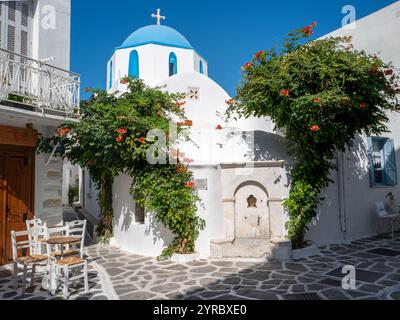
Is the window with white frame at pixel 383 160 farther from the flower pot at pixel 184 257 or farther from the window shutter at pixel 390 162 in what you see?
the flower pot at pixel 184 257

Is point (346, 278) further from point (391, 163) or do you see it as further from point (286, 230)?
point (391, 163)

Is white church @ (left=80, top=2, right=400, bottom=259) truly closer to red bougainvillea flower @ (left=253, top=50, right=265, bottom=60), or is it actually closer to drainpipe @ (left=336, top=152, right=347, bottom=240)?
drainpipe @ (left=336, top=152, right=347, bottom=240)

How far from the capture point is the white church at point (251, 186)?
8.20 meters

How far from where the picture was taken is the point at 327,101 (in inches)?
269

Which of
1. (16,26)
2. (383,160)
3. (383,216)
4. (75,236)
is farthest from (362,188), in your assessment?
(16,26)

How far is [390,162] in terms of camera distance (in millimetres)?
11180

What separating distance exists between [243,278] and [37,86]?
20.6 ft

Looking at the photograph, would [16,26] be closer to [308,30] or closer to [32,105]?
[32,105]

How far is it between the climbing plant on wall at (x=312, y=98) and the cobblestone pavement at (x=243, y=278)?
1.38 meters

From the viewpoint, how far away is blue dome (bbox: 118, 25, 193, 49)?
18.1 metres

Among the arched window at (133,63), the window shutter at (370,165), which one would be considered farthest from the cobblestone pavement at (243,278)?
the arched window at (133,63)

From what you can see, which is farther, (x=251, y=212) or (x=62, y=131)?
(x=251, y=212)
